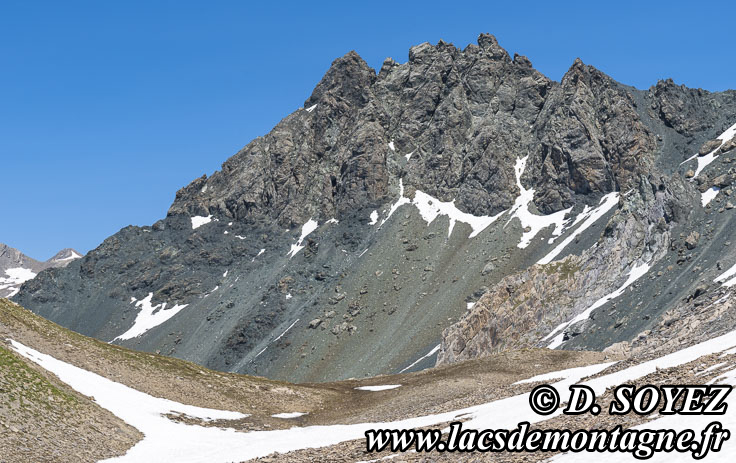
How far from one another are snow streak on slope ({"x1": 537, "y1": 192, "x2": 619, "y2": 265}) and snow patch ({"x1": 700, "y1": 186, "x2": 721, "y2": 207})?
3243 cm

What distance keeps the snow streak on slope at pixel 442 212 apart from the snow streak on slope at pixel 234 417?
458 feet

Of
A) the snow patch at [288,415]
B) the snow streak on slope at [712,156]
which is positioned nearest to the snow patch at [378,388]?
the snow patch at [288,415]

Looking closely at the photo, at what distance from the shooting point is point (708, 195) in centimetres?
12069

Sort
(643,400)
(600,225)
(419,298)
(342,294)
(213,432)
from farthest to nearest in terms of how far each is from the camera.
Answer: (342,294) → (419,298) → (600,225) → (213,432) → (643,400)

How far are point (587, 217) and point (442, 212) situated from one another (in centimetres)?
4339

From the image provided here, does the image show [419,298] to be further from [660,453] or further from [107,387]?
[660,453]

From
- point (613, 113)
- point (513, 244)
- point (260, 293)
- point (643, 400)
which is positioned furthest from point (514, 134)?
point (643, 400)

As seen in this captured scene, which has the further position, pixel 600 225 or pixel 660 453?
pixel 600 225

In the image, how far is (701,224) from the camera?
111500 millimetres

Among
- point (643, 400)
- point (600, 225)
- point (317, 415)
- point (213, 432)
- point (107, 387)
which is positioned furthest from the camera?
point (600, 225)

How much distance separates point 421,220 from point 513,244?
31941 millimetres

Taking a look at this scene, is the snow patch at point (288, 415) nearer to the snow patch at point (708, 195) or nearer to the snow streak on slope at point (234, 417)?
the snow streak on slope at point (234, 417)

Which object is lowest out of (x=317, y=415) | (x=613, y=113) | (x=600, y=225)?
(x=317, y=415)

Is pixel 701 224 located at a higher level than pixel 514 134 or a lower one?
lower
